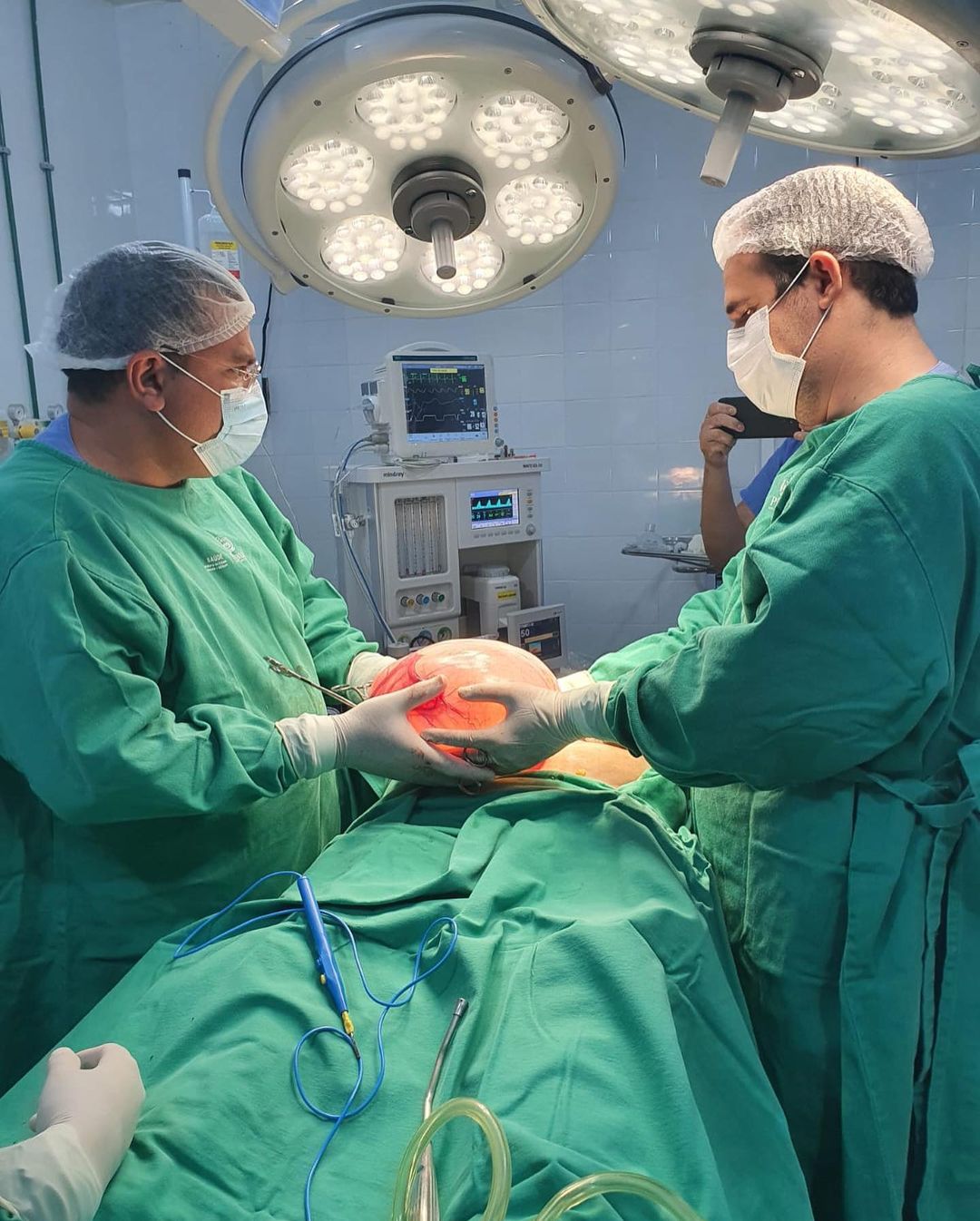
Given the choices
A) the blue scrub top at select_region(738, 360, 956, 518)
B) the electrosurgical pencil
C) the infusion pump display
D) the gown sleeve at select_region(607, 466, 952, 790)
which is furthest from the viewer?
the infusion pump display

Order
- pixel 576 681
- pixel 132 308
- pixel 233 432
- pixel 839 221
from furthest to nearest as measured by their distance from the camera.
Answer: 1. pixel 576 681
2. pixel 233 432
3. pixel 132 308
4. pixel 839 221

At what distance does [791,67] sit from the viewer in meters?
0.85

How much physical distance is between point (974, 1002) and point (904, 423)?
28.5 inches

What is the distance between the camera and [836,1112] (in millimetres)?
1174

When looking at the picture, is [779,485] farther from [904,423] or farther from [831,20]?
[831,20]

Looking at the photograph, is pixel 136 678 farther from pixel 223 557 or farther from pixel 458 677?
pixel 458 677

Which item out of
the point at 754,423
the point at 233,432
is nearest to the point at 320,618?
the point at 233,432

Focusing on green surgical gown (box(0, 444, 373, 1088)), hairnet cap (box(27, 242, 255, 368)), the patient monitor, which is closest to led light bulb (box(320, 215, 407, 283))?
hairnet cap (box(27, 242, 255, 368))

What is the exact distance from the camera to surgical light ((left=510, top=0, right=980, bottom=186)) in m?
0.79

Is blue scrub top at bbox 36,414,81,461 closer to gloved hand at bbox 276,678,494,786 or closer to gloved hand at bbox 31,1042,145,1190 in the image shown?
gloved hand at bbox 276,678,494,786

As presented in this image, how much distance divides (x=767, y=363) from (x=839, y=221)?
222 mm

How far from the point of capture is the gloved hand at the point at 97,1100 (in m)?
0.73

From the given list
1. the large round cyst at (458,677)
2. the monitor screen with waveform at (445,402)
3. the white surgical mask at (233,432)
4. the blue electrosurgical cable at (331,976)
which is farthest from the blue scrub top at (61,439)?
the monitor screen with waveform at (445,402)

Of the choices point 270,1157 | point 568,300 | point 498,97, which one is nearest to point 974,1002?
point 270,1157
